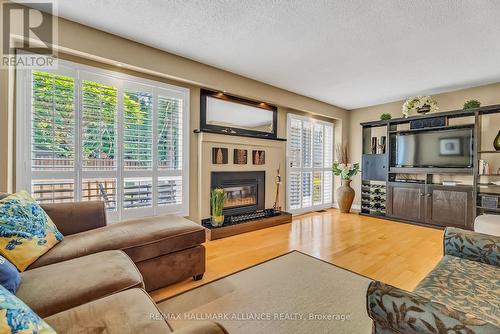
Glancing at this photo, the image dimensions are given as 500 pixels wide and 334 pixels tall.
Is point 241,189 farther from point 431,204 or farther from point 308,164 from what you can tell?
point 431,204

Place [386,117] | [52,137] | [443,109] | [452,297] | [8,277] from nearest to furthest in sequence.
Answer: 1. [8,277]
2. [452,297]
3. [52,137]
4. [443,109]
5. [386,117]

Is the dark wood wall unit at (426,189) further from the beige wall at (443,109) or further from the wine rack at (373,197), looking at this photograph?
the beige wall at (443,109)

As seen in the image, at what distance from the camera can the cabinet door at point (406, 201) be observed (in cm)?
433

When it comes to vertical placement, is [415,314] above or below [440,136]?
below

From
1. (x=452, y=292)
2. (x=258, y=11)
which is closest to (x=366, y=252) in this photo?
(x=452, y=292)

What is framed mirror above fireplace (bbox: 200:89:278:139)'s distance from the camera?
12.0 feet

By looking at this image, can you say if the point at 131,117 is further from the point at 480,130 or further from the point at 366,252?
the point at 480,130

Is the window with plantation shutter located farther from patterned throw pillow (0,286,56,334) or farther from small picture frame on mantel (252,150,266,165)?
patterned throw pillow (0,286,56,334)

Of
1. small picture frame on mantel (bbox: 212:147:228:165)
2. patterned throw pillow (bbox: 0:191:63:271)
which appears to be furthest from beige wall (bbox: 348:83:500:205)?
patterned throw pillow (bbox: 0:191:63:271)

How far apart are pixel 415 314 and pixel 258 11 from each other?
2407 millimetres

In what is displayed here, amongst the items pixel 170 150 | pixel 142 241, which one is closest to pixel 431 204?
pixel 170 150

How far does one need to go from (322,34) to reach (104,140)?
2.78 m

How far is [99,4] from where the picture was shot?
2.08 meters

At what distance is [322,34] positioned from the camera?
2.47 meters
